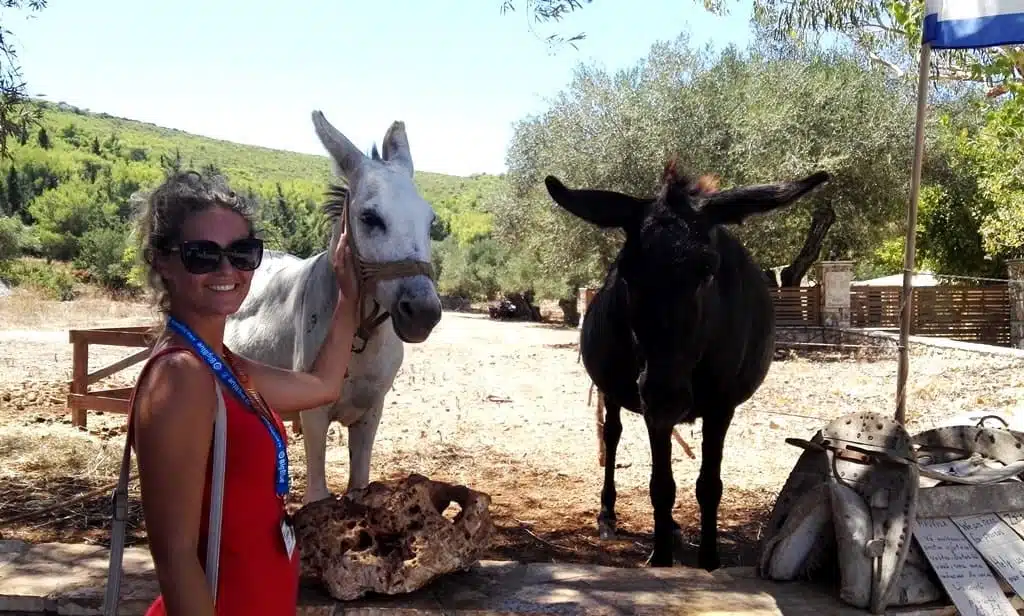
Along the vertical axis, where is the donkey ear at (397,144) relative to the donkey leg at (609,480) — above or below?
above

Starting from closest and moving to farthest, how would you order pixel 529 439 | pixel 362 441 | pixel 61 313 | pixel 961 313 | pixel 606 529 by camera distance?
pixel 362 441
pixel 606 529
pixel 529 439
pixel 961 313
pixel 61 313

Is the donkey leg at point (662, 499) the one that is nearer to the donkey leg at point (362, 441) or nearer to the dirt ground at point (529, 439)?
the dirt ground at point (529, 439)

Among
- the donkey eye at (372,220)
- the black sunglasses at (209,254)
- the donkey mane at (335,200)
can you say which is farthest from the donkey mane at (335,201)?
the black sunglasses at (209,254)

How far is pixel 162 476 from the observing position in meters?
1.44

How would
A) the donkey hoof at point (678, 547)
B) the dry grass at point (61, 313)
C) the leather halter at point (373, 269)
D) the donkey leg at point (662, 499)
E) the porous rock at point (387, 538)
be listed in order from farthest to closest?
the dry grass at point (61, 313) → the donkey hoof at point (678, 547) → the donkey leg at point (662, 499) → the leather halter at point (373, 269) → the porous rock at point (387, 538)

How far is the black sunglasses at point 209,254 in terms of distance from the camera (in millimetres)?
1655

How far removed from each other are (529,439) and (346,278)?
601cm

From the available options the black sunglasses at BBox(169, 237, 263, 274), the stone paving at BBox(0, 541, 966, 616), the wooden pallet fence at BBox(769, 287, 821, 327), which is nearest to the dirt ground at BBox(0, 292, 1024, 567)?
the stone paving at BBox(0, 541, 966, 616)

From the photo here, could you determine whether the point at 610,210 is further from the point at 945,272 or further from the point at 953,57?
the point at 945,272

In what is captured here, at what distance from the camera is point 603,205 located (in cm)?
353

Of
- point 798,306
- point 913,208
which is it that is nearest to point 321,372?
point 913,208

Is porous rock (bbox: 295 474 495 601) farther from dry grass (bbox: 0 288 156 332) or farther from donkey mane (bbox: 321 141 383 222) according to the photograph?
dry grass (bbox: 0 288 156 332)

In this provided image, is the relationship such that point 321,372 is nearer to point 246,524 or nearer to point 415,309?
point 415,309

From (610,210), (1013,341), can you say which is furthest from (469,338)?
(610,210)
